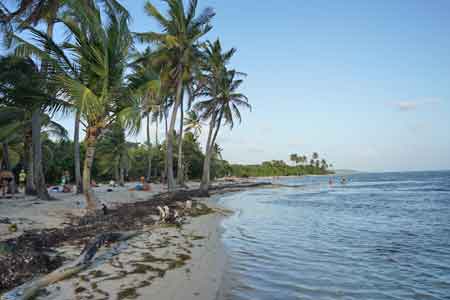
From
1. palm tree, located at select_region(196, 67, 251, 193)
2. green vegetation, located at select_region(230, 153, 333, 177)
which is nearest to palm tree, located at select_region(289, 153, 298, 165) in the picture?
green vegetation, located at select_region(230, 153, 333, 177)

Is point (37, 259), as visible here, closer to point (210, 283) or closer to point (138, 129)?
point (210, 283)

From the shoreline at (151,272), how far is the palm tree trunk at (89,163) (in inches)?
133

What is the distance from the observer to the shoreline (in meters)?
3.93

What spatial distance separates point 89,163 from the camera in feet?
32.6

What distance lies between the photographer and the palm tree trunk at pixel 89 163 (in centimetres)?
948

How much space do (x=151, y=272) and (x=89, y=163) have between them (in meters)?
6.20

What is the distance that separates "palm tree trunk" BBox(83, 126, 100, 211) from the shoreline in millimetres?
3378

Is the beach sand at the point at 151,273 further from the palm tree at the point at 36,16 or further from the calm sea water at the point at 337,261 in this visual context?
the palm tree at the point at 36,16

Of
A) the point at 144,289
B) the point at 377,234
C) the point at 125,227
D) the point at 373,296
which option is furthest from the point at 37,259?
the point at 377,234

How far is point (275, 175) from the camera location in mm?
136875

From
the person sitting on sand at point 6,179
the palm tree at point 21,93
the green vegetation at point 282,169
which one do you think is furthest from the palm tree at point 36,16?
the green vegetation at point 282,169

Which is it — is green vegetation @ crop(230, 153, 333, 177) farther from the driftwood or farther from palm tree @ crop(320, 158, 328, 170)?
the driftwood

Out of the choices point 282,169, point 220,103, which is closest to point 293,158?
point 282,169

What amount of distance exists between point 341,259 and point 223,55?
22.6 meters
